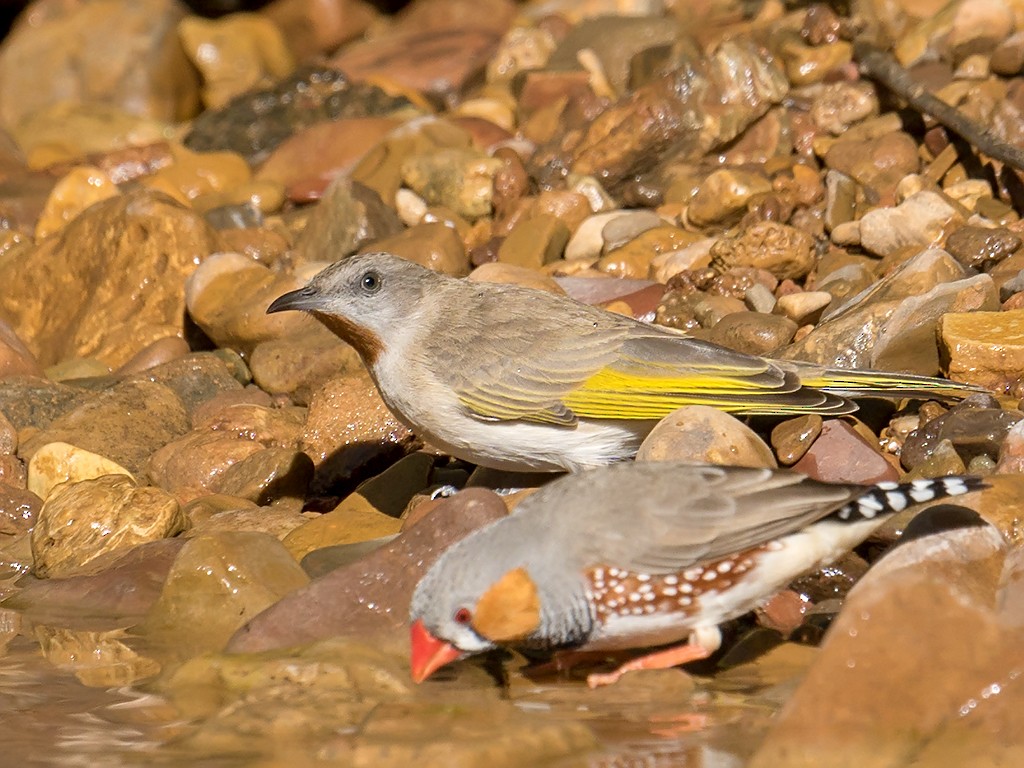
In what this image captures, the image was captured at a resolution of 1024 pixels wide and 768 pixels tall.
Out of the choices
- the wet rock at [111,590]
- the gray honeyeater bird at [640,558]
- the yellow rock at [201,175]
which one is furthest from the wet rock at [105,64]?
the gray honeyeater bird at [640,558]

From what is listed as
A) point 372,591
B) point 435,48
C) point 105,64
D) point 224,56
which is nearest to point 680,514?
point 372,591

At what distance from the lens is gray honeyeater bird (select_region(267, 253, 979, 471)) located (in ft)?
22.9

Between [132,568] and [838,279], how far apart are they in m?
4.30

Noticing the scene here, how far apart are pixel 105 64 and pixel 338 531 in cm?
1077

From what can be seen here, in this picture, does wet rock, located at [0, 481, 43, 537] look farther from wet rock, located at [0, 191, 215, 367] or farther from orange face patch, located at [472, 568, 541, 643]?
orange face patch, located at [472, 568, 541, 643]

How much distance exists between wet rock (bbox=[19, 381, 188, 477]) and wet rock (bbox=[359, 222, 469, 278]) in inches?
69.3

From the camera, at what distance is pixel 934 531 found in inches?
225

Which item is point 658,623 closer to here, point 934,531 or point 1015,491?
point 934,531

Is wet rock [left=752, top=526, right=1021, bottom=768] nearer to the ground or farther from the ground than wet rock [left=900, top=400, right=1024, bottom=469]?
farther from the ground

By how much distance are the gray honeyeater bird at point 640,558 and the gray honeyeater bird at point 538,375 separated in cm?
136

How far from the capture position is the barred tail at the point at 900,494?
5.33 m

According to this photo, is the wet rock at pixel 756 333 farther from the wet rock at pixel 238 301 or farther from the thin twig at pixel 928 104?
the wet rock at pixel 238 301

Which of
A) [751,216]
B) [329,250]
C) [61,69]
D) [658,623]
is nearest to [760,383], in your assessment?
[658,623]

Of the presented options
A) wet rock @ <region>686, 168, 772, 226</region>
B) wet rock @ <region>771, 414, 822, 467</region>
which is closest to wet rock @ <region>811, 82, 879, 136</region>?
wet rock @ <region>686, 168, 772, 226</region>
